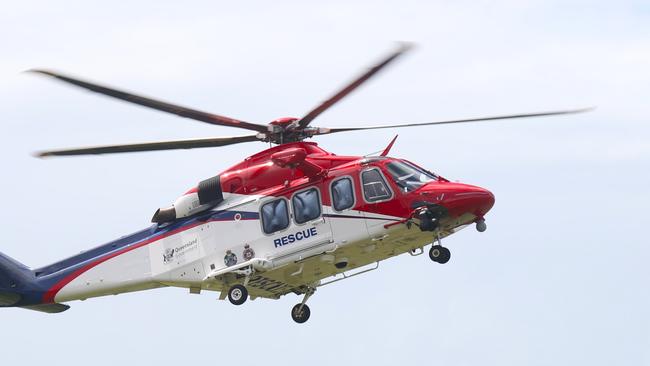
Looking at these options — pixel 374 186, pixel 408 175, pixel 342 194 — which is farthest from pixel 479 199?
pixel 342 194

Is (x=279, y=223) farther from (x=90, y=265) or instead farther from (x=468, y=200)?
(x=90, y=265)

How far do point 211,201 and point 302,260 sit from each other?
284 centimetres

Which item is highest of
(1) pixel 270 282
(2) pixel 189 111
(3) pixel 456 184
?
(2) pixel 189 111

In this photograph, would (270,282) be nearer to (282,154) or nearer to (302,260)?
(302,260)

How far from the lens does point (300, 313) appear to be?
29688mm

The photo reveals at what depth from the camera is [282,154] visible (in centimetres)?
2725

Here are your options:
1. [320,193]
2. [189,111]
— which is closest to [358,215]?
[320,193]

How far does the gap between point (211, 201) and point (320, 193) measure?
112 inches

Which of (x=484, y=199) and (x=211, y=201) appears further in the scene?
(x=211, y=201)

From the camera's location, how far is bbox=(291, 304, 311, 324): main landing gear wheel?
97.4 ft

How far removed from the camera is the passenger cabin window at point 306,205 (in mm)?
27328

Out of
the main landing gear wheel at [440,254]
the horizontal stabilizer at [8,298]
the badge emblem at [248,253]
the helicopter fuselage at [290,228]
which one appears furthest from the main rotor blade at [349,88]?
the horizontal stabilizer at [8,298]

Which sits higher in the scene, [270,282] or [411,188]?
[411,188]

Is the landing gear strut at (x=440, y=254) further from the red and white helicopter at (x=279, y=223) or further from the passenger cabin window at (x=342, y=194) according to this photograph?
the passenger cabin window at (x=342, y=194)
